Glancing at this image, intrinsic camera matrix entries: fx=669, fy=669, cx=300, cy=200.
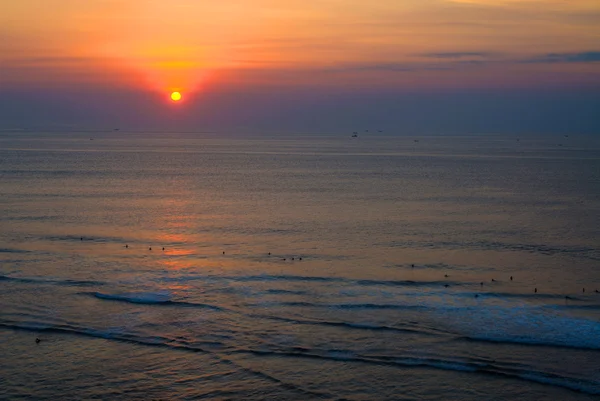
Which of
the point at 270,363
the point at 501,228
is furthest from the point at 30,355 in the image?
the point at 501,228

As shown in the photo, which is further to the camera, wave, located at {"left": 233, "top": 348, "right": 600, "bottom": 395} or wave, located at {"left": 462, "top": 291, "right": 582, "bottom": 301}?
wave, located at {"left": 462, "top": 291, "right": 582, "bottom": 301}

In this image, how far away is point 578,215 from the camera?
6638 centimetres

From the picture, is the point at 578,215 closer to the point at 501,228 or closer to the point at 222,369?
the point at 501,228

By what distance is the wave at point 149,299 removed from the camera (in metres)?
33.9

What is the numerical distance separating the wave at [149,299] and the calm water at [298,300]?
15cm

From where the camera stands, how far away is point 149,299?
3481cm

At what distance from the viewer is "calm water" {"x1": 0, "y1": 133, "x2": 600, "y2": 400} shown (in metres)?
25.2

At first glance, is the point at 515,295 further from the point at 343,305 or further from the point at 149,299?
the point at 149,299

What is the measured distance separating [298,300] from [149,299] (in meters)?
7.76

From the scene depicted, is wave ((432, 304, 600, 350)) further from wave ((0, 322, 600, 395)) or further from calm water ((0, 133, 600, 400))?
wave ((0, 322, 600, 395))

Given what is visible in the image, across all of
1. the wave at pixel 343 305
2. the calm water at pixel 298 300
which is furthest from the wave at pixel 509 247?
the wave at pixel 343 305

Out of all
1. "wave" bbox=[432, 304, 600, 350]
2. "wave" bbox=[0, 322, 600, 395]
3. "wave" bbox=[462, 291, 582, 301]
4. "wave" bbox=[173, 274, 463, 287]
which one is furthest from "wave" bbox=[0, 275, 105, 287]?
"wave" bbox=[462, 291, 582, 301]

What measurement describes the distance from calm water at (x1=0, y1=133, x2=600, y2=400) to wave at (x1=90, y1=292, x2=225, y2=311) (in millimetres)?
154

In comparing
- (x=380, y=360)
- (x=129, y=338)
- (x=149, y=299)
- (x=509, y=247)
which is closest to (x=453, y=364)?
(x=380, y=360)
